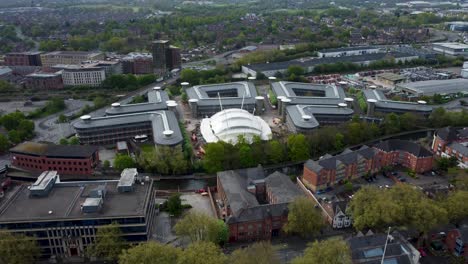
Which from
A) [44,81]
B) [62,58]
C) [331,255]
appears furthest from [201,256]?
[62,58]

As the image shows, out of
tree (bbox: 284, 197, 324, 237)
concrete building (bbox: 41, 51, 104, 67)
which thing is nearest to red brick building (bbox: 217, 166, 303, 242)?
tree (bbox: 284, 197, 324, 237)

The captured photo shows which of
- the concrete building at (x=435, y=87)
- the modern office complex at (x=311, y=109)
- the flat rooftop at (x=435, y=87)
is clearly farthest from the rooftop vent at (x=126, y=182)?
the flat rooftop at (x=435, y=87)

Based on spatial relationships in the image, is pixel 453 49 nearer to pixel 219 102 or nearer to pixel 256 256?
pixel 219 102

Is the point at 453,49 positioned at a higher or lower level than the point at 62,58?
higher

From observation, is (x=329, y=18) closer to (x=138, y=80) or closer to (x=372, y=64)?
(x=372, y=64)

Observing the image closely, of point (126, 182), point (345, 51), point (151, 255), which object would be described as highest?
point (126, 182)

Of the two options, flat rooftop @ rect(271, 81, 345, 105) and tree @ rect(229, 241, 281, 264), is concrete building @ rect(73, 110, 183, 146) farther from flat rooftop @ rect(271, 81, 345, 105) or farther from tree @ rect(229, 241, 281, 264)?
tree @ rect(229, 241, 281, 264)
